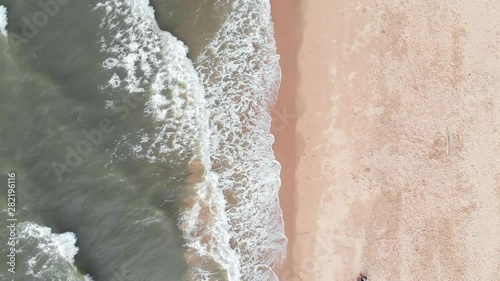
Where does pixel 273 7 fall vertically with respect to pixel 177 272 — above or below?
above

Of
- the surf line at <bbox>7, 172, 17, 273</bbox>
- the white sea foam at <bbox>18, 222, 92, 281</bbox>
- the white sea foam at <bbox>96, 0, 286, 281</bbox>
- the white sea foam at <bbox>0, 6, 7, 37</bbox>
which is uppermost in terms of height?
the white sea foam at <bbox>0, 6, 7, 37</bbox>

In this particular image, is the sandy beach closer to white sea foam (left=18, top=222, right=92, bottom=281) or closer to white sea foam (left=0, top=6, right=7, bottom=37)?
white sea foam (left=18, top=222, right=92, bottom=281)

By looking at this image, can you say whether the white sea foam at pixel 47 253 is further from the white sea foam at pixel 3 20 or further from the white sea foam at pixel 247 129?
the white sea foam at pixel 3 20

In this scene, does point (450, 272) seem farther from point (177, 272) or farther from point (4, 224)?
point (4, 224)

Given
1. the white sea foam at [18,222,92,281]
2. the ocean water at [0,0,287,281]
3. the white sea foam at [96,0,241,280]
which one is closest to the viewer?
the white sea foam at [18,222,92,281]

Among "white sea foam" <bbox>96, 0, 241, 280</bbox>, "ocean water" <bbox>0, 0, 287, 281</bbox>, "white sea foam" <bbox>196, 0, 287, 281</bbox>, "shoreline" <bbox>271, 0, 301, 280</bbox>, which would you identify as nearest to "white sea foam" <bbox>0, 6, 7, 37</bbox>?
"ocean water" <bbox>0, 0, 287, 281</bbox>

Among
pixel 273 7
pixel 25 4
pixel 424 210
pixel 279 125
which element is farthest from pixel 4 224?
pixel 424 210

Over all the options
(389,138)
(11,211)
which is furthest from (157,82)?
(389,138)

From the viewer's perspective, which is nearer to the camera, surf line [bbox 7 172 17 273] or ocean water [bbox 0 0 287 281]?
surf line [bbox 7 172 17 273]
